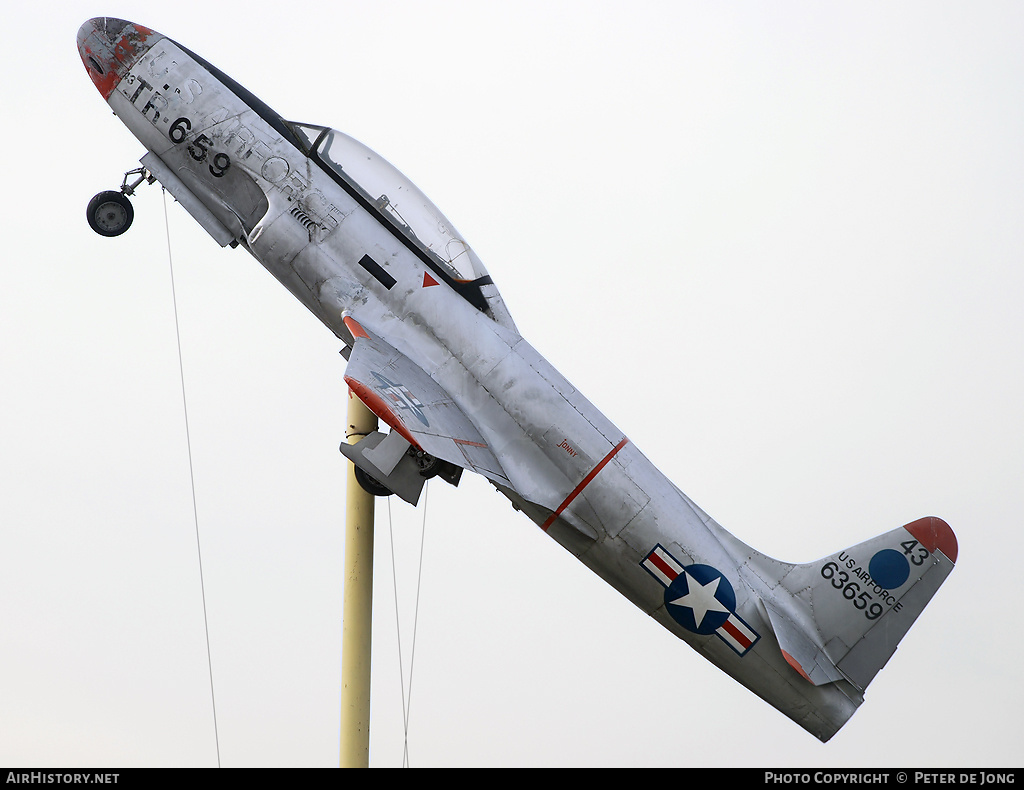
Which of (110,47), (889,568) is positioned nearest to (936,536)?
(889,568)

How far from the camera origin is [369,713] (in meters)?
11.8

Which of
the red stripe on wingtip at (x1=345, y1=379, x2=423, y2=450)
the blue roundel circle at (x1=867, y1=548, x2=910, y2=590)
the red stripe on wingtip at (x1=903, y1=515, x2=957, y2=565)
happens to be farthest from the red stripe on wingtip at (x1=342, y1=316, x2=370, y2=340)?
the red stripe on wingtip at (x1=903, y1=515, x2=957, y2=565)

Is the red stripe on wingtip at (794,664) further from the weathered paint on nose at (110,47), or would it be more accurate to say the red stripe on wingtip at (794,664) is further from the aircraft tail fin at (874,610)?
the weathered paint on nose at (110,47)

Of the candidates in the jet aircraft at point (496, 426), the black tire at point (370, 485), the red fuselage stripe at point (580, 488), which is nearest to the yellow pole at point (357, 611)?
the black tire at point (370, 485)

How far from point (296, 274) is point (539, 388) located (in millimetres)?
3008

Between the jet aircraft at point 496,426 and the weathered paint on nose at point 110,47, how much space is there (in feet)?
2.10

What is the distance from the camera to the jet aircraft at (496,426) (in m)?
12.4

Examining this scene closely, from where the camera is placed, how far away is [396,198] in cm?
1345

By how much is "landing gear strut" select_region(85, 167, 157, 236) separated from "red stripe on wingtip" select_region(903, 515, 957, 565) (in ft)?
31.7

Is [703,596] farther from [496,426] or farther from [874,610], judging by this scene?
[496,426]

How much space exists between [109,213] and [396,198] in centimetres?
353

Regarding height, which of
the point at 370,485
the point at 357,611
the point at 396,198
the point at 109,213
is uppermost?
the point at 396,198
